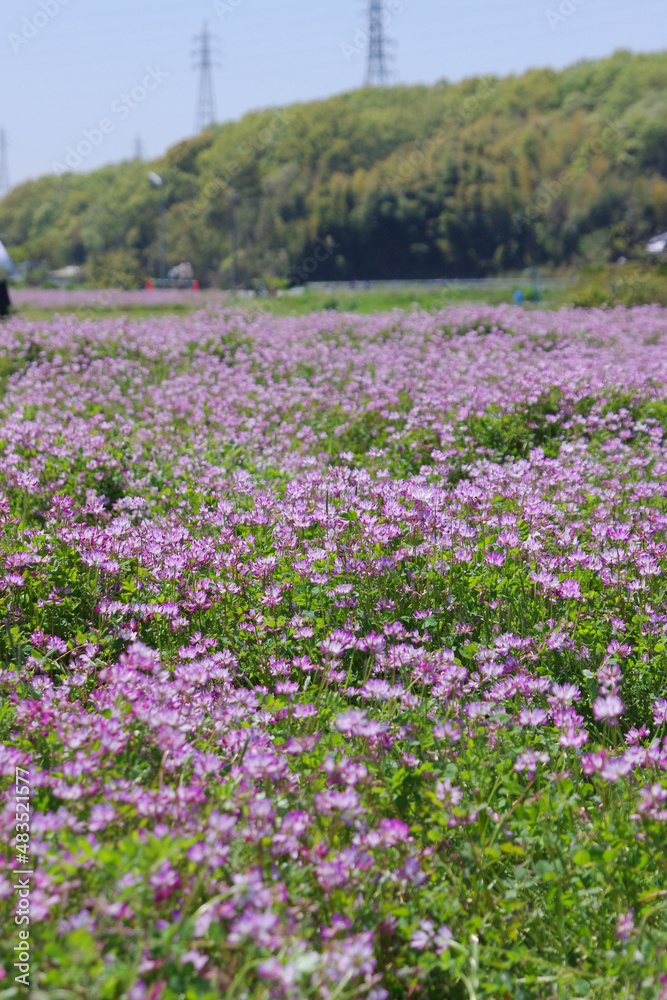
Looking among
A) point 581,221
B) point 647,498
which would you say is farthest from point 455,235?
point 647,498

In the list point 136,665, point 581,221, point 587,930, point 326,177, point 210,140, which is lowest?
point 587,930

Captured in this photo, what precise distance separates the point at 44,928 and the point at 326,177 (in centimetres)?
11220

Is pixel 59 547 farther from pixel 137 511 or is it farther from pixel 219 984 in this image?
pixel 219 984

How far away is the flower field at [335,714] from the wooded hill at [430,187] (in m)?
49.4

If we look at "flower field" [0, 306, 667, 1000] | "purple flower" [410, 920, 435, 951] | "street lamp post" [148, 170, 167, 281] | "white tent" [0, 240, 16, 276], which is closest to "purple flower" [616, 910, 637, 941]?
"flower field" [0, 306, 667, 1000]

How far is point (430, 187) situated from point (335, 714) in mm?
94456

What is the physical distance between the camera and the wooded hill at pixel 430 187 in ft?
263

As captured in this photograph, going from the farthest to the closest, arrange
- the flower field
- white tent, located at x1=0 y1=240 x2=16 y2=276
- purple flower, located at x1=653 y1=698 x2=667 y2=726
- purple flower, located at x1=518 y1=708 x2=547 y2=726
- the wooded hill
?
Result: the wooded hill, white tent, located at x1=0 y1=240 x2=16 y2=276, purple flower, located at x1=653 y1=698 x2=667 y2=726, purple flower, located at x1=518 y1=708 x2=547 y2=726, the flower field

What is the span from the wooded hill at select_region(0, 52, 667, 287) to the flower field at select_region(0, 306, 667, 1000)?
4941 centimetres

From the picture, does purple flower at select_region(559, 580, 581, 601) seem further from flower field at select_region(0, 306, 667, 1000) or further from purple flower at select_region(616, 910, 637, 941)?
purple flower at select_region(616, 910, 637, 941)

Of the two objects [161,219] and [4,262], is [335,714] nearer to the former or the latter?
[4,262]

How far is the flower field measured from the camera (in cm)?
179

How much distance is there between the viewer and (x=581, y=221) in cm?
7762

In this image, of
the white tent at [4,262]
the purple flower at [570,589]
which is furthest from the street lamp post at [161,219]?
the purple flower at [570,589]
